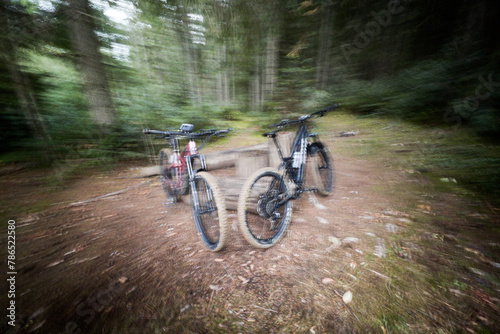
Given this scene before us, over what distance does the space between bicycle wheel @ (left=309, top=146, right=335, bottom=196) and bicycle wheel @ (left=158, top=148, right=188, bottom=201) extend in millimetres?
2240

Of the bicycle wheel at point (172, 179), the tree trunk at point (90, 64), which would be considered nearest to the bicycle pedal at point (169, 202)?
the bicycle wheel at point (172, 179)

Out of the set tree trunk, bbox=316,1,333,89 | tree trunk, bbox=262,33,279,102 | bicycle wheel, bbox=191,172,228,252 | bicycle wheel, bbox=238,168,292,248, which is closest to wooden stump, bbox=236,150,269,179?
bicycle wheel, bbox=238,168,292,248

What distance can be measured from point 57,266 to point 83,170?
3.83 metres

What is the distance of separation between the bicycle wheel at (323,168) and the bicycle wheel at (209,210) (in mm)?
1900

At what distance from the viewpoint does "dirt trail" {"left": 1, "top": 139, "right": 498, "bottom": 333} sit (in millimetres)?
1415

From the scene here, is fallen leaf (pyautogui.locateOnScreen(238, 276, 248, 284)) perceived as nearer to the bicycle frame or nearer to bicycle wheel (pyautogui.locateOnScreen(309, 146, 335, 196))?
the bicycle frame

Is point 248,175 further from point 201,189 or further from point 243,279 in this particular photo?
point 243,279

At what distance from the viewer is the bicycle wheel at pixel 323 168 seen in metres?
3.29

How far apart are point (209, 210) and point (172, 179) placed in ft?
5.52

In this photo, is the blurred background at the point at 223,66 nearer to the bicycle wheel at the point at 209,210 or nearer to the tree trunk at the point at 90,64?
the tree trunk at the point at 90,64

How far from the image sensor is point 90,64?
506 centimetres

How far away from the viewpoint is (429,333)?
4.12ft

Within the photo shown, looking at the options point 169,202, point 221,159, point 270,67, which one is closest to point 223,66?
point 270,67

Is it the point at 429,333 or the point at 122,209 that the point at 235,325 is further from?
the point at 122,209
